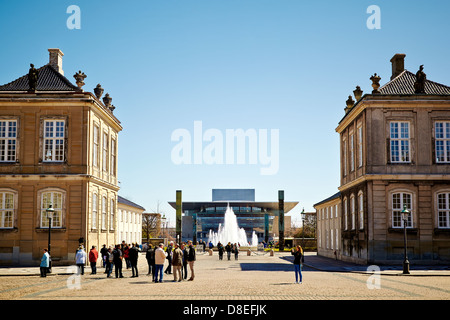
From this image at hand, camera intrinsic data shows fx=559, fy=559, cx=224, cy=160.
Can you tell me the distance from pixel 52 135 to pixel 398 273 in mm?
24069

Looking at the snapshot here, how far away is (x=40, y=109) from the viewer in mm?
38250

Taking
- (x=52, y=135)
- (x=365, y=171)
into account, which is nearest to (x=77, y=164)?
(x=52, y=135)

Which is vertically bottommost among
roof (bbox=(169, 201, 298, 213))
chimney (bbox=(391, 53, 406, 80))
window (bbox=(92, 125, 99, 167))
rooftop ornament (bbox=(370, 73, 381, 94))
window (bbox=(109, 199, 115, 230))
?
window (bbox=(109, 199, 115, 230))

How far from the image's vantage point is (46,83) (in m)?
40.3

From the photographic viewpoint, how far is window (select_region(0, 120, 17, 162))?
38375 mm

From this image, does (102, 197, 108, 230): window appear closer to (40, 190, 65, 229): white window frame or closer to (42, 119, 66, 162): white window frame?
(40, 190, 65, 229): white window frame

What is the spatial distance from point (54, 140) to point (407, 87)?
82.1 feet

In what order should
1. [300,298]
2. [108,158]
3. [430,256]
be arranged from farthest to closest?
1. [108,158]
2. [430,256]
3. [300,298]

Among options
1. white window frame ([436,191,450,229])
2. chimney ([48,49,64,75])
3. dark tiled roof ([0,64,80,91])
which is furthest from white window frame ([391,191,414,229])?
chimney ([48,49,64,75])

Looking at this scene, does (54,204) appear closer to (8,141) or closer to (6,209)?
(6,209)

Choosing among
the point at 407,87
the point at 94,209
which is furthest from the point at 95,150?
the point at 407,87

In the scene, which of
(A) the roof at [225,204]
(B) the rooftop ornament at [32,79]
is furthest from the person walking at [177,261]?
(A) the roof at [225,204]
